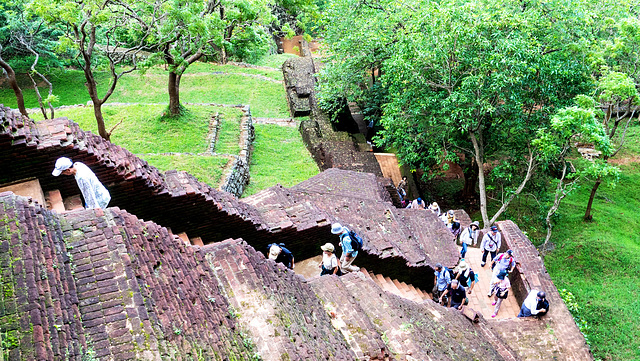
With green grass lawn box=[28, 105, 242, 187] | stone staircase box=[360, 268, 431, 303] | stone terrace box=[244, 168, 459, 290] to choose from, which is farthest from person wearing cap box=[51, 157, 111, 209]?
green grass lawn box=[28, 105, 242, 187]

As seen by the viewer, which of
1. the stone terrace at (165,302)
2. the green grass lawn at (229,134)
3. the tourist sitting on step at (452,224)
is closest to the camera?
the stone terrace at (165,302)

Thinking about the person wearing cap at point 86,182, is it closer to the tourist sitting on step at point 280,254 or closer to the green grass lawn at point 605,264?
the tourist sitting on step at point 280,254

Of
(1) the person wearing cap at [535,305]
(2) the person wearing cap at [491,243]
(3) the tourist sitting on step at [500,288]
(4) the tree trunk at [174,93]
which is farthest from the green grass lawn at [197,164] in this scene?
(1) the person wearing cap at [535,305]

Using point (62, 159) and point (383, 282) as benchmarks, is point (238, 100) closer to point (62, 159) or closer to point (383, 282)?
point (383, 282)

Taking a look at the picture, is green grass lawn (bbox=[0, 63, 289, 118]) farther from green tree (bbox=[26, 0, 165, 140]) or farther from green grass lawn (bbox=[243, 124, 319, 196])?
green tree (bbox=[26, 0, 165, 140])

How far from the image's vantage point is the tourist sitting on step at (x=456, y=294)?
32.9 ft

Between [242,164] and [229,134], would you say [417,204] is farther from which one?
[229,134]

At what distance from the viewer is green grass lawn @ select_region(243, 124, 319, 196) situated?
16.6 m

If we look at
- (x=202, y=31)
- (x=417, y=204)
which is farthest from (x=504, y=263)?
(x=202, y=31)

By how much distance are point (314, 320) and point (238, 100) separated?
19.2 meters

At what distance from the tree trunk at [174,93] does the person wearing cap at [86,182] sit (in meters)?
11.6

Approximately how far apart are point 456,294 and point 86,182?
7181mm

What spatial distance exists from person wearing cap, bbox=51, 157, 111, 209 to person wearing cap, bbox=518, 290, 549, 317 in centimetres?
867

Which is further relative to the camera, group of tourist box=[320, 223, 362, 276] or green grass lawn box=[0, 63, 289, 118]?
green grass lawn box=[0, 63, 289, 118]
